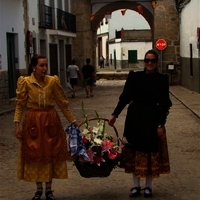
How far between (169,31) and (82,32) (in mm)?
4947

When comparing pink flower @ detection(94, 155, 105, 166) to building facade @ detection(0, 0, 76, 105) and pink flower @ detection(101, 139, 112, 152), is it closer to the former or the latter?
pink flower @ detection(101, 139, 112, 152)

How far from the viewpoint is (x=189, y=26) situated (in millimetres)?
26234

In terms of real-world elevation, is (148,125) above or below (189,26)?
below

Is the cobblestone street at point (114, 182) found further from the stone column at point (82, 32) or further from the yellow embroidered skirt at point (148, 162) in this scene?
the stone column at point (82, 32)

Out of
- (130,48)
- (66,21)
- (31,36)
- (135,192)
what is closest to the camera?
(135,192)

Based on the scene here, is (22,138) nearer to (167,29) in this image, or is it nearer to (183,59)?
(183,59)

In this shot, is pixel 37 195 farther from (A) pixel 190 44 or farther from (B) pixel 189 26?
(B) pixel 189 26

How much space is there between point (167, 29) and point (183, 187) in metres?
24.9

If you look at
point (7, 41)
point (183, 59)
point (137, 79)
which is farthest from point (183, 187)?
point (183, 59)

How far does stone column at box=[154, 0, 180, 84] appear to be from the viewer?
3089cm

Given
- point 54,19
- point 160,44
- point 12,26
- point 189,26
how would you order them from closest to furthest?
point 12,26, point 189,26, point 54,19, point 160,44

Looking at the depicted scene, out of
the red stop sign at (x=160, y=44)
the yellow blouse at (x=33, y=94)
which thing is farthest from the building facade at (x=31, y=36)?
the yellow blouse at (x=33, y=94)

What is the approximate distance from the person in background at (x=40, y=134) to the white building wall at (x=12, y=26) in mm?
13121

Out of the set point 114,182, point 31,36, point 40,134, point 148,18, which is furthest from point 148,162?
point 148,18
